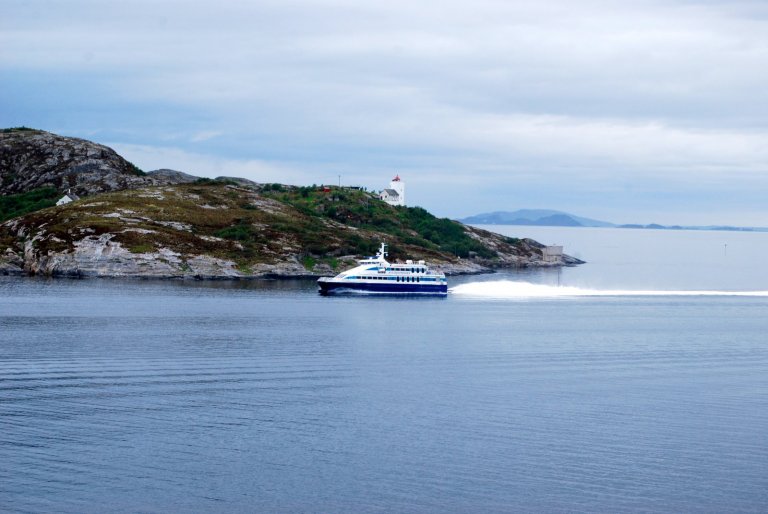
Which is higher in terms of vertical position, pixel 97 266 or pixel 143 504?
pixel 97 266

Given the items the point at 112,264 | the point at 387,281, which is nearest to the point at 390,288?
the point at 387,281

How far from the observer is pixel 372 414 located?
58.4 m

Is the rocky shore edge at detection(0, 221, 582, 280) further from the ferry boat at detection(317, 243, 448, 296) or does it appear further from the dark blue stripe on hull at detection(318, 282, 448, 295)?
the dark blue stripe on hull at detection(318, 282, 448, 295)

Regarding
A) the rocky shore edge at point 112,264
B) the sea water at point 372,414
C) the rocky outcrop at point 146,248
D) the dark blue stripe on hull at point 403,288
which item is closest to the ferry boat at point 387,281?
the dark blue stripe on hull at point 403,288

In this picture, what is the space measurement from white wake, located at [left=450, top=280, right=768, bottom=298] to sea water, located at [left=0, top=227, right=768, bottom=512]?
47.3 m

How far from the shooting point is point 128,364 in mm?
73250

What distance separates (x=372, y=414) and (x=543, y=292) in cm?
11033

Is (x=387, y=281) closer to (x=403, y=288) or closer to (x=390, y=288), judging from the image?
(x=390, y=288)

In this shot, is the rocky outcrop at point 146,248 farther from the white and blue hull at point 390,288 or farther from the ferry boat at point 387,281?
the white and blue hull at point 390,288

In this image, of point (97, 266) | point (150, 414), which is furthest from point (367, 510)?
point (97, 266)

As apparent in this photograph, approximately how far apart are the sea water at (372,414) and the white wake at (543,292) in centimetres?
4730

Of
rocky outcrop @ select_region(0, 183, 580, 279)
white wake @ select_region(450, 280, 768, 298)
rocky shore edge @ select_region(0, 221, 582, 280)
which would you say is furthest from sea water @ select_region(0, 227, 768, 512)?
rocky outcrop @ select_region(0, 183, 580, 279)

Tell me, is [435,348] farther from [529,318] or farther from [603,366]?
[529,318]

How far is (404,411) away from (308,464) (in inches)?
534
